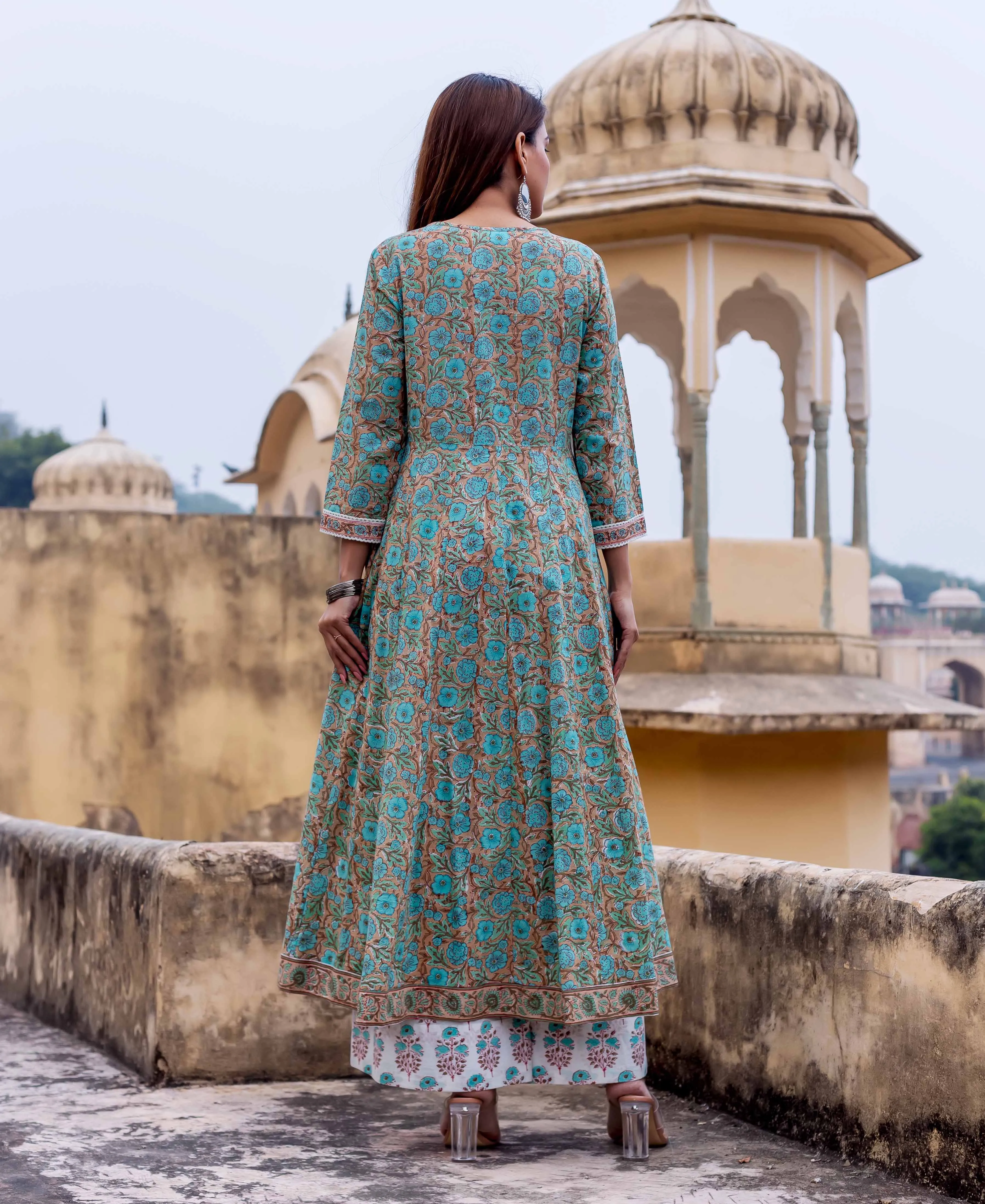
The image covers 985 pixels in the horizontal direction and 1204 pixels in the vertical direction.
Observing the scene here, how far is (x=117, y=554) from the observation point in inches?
320

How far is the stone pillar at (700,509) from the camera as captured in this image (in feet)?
26.7

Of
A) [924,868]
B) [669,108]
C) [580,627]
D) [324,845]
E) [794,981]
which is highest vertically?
[669,108]

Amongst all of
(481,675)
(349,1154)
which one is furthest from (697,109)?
A: (349,1154)

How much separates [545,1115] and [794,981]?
0.52 meters

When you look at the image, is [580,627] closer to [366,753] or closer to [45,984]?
[366,753]

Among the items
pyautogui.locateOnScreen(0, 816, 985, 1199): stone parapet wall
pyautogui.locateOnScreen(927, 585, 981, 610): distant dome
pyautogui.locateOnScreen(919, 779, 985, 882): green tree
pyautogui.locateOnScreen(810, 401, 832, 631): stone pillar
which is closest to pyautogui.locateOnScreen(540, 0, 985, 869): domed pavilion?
pyautogui.locateOnScreen(810, 401, 832, 631): stone pillar

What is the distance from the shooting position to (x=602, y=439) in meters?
2.58

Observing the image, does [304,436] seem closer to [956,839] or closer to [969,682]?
[956,839]

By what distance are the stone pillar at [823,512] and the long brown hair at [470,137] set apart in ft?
20.1

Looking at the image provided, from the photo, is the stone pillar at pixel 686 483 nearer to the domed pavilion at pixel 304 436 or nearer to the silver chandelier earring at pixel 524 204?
the domed pavilion at pixel 304 436

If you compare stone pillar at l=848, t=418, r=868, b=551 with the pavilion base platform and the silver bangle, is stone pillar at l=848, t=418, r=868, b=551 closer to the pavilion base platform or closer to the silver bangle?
the pavilion base platform

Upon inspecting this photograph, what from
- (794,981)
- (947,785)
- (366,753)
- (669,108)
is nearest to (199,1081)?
(366,753)

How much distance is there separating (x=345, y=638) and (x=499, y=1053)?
677 millimetres

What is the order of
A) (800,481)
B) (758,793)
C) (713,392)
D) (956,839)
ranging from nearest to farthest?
(758,793) < (713,392) < (800,481) < (956,839)
